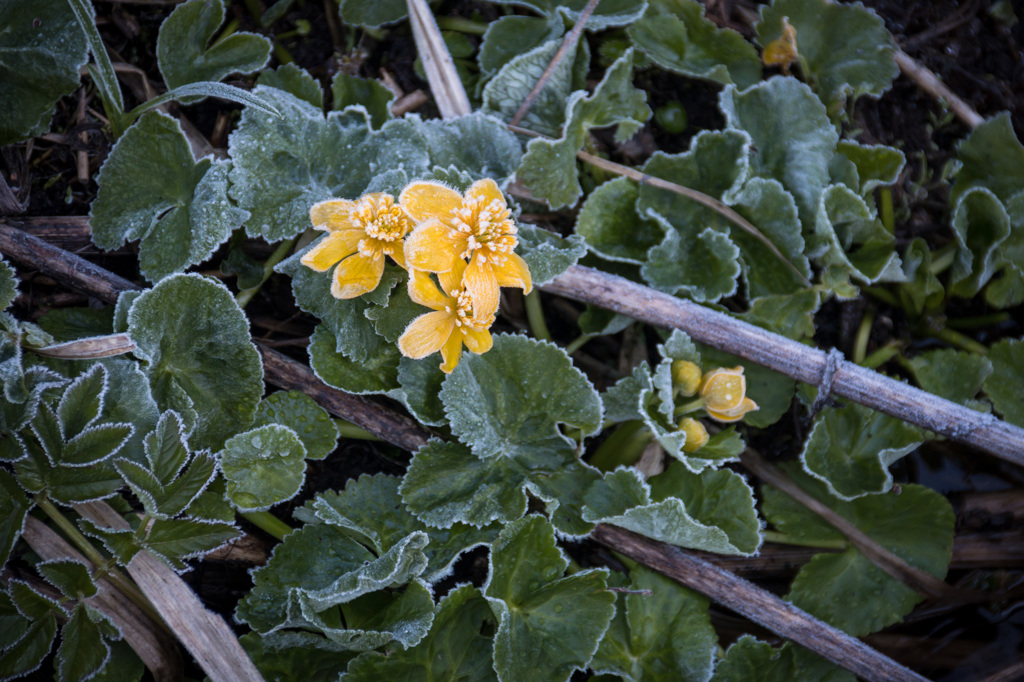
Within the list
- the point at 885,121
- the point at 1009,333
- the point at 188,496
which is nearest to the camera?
the point at 188,496

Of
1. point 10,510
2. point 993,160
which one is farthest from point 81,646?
point 993,160

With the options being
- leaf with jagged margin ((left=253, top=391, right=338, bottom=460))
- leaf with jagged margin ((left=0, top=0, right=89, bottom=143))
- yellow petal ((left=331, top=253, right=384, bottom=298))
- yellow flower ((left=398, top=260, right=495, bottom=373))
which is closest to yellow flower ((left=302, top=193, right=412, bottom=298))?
yellow petal ((left=331, top=253, right=384, bottom=298))

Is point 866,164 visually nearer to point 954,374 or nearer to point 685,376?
point 954,374

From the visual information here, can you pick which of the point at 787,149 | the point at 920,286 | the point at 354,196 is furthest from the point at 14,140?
the point at 920,286

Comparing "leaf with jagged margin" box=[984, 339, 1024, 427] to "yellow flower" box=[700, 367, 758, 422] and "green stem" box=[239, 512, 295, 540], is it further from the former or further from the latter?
"green stem" box=[239, 512, 295, 540]

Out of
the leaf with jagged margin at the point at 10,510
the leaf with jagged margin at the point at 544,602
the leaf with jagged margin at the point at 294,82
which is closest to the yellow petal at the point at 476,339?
the leaf with jagged margin at the point at 544,602

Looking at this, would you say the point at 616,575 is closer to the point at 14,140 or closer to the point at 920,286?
the point at 920,286
